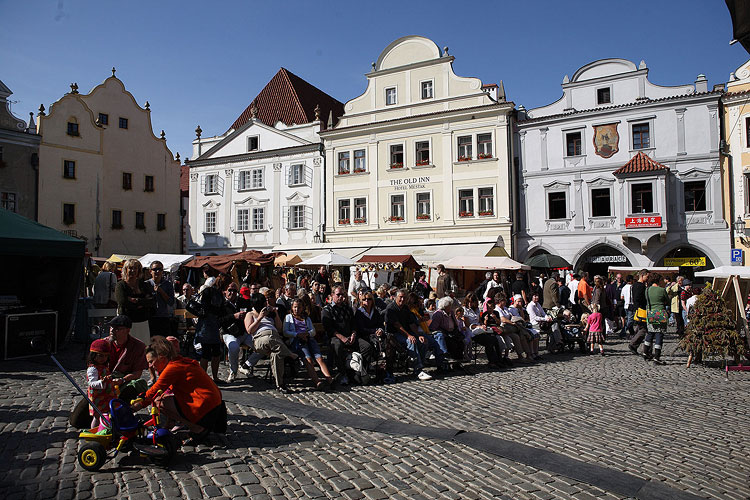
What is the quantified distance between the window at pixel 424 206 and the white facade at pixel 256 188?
5.86m

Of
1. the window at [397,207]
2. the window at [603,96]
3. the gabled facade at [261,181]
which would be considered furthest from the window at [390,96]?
the window at [603,96]

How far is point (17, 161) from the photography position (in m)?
30.9

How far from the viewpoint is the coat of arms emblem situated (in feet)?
85.6

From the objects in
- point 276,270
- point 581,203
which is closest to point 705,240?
point 581,203

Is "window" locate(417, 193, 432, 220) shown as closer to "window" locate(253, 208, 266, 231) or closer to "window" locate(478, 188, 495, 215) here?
"window" locate(478, 188, 495, 215)

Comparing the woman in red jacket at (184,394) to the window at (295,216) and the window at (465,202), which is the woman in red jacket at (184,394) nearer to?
the window at (465,202)

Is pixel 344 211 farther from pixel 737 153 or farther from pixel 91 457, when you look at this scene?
pixel 91 457

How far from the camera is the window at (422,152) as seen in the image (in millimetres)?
29720

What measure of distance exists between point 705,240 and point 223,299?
22.9 meters

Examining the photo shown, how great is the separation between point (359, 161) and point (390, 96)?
3.92 metres

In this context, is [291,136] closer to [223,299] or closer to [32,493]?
[223,299]

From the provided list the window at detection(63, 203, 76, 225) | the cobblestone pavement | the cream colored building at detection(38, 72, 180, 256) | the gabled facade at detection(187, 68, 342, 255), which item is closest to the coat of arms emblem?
the gabled facade at detection(187, 68, 342, 255)

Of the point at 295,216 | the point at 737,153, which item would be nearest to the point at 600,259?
the point at 737,153

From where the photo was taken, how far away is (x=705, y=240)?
24.3 meters
